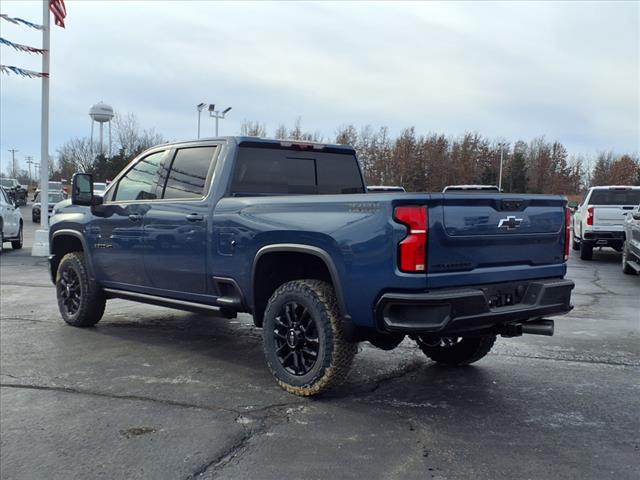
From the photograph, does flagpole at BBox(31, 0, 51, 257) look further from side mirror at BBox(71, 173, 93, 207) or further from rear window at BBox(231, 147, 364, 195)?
rear window at BBox(231, 147, 364, 195)

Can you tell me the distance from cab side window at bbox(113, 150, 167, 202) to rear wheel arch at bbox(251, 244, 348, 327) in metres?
1.65

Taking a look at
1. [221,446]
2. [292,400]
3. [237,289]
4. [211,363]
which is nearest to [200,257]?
[237,289]

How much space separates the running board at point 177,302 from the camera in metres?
5.03

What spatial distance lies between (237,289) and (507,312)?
205 centimetres

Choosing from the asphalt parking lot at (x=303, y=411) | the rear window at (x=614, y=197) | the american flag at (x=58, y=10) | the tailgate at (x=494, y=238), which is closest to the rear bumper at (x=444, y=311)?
the tailgate at (x=494, y=238)

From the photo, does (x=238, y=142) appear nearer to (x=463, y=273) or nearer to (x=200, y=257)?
(x=200, y=257)

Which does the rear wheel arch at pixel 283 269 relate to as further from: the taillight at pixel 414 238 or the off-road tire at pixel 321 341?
the taillight at pixel 414 238

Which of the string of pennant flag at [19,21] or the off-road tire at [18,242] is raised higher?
the string of pennant flag at [19,21]

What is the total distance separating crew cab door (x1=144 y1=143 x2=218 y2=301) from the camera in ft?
17.2

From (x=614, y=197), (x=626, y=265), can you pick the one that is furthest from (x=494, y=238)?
(x=614, y=197)

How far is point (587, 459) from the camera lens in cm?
344

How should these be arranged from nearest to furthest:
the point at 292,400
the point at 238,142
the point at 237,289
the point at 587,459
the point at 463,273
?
the point at 587,459 → the point at 463,273 → the point at 292,400 → the point at 237,289 → the point at 238,142

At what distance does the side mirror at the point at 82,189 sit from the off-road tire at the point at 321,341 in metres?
2.86

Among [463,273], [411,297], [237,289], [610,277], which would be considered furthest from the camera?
[610,277]
